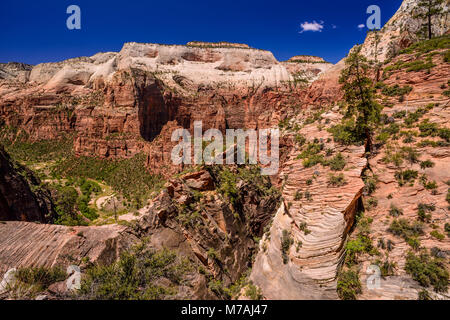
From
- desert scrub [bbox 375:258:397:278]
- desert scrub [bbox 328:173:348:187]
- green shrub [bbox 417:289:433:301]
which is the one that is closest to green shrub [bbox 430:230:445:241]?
desert scrub [bbox 375:258:397:278]

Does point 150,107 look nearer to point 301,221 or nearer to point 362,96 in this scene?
point 362,96

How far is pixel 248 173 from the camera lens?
1173 inches

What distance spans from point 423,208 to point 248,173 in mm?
20545

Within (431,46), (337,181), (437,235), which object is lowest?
(437,235)

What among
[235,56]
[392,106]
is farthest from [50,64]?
[392,106]

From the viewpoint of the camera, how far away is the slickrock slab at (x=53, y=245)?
423 inches

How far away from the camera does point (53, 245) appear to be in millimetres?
11859

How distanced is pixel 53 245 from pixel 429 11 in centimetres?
4707

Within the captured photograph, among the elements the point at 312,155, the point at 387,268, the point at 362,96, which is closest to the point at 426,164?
the point at 312,155

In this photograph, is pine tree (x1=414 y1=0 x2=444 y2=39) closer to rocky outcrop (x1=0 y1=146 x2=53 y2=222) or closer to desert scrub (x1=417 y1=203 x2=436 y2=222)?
desert scrub (x1=417 y1=203 x2=436 y2=222)

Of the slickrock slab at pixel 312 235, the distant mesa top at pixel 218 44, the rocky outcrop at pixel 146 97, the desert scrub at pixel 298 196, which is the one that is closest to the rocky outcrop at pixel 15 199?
the slickrock slab at pixel 312 235

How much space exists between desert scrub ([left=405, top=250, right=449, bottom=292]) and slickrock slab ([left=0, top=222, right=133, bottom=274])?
1585 centimetres

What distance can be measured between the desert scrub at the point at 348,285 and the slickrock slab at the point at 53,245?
12.9 m
